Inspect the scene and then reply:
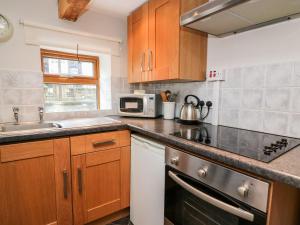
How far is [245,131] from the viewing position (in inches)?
51.7

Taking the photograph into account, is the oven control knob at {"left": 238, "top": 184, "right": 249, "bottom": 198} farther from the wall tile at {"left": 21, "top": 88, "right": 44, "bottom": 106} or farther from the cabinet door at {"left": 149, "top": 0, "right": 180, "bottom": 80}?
the wall tile at {"left": 21, "top": 88, "right": 44, "bottom": 106}

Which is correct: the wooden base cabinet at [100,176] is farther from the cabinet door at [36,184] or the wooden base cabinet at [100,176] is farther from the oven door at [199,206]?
the oven door at [199,206]

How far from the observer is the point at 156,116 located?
1893 mm

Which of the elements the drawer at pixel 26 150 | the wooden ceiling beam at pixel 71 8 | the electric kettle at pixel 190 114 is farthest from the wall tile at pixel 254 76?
the drawer at pixel 26 150

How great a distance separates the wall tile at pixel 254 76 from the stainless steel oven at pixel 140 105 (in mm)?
823

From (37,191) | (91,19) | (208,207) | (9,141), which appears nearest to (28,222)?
(37,191)

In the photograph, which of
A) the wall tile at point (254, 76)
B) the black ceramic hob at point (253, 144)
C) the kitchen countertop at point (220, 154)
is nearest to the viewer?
the kitchen countertop at point (220, 154)

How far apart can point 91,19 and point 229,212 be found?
204cm

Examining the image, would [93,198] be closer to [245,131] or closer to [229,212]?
[229,212]

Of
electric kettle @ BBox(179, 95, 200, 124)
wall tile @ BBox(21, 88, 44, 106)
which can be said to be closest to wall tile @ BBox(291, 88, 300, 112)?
electric kettle @ BBox(179, 95, 200, 124)

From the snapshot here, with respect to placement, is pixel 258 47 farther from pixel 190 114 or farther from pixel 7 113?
pixel 7 113

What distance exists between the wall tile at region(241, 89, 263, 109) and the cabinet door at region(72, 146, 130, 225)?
0.99 metres

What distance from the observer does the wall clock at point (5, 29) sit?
4.85 feet

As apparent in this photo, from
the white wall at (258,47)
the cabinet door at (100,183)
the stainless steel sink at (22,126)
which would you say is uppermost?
the white wall at (258,47)
